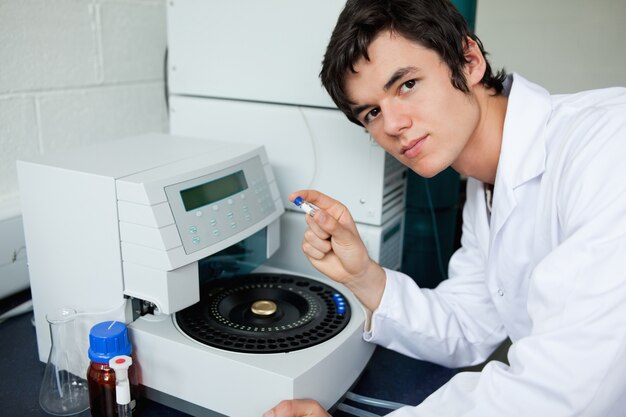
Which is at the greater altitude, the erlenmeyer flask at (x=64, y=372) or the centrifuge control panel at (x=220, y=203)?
the centrifuge control panel at (x=220, y=203)

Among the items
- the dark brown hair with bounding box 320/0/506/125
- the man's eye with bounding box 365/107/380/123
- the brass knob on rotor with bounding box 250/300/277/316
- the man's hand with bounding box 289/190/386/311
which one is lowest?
the brass knob on rotor with bounding box 250/300/277/316

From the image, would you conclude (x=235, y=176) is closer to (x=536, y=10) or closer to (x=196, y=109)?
(x=196, y=109)

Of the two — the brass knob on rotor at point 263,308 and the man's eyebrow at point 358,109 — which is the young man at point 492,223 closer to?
the man's eyebrow at point 358,109

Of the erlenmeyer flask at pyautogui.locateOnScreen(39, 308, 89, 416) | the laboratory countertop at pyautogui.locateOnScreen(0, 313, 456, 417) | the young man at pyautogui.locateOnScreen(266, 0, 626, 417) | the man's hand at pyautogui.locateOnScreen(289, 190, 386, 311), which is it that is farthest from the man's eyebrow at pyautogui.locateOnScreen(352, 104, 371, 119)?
the erlenmeyer flask at pyautogui.locateOnScreen(39, 308, 89, 416)

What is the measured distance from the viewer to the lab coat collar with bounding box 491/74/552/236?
868 millimetres

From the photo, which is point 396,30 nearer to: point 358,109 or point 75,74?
point 358,109

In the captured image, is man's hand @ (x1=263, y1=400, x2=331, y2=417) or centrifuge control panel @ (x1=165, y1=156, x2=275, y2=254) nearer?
man's hand @ (x1=263, y1=400, x2=331, y2=417)

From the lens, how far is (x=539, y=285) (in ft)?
2.26

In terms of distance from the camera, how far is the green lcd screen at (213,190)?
2.81ft

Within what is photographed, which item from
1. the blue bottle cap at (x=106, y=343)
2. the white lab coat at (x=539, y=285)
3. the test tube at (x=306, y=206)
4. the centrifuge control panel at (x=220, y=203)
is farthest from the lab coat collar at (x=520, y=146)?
the blue bottle cap at (x=106, y=343)

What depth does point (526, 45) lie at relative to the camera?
5.49 feet

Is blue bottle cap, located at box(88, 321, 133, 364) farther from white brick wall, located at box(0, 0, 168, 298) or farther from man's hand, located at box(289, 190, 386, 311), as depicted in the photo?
white brick wall, located at box(0, 0, 168, 298)

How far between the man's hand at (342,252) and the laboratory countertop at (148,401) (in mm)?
123

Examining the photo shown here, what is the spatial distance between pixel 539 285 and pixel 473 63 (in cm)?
43
